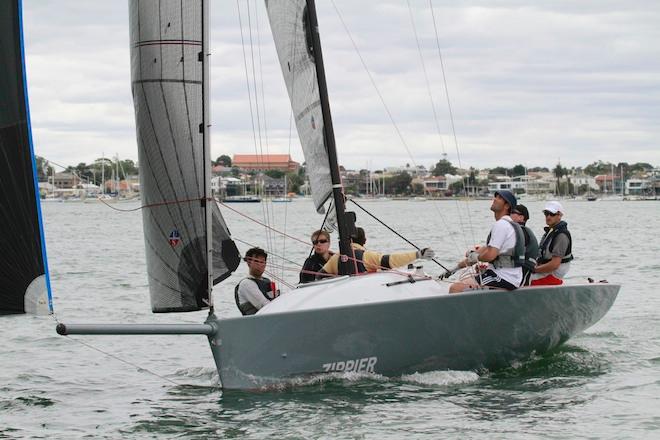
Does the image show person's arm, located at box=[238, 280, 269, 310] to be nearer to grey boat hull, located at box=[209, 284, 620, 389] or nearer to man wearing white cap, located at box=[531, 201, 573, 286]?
grey boat hull, located at box=[209, 284, 620, 389]

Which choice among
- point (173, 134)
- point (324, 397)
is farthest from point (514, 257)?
point (173, 134)

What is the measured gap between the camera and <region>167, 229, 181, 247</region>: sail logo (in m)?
9.40

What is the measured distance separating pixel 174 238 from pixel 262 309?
3.04ft

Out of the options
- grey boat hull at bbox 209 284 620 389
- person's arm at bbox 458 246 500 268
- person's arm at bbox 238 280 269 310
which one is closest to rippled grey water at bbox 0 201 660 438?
grey boat hull at bbox 209 284 620 389

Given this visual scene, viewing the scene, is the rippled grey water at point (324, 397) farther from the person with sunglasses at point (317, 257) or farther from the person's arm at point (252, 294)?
the person with sunglasses at point (317, 257)

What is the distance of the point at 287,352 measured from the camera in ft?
29.9

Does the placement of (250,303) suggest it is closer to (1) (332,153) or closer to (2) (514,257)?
(1) (332,153)

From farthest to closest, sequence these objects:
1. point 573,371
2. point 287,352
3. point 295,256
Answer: point 295,256 < point 573,371 < point 287,352

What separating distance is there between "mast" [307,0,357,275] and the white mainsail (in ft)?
0.19

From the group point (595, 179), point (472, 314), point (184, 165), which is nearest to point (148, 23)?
point (184, 165)

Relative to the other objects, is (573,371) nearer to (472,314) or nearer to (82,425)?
(472,314)

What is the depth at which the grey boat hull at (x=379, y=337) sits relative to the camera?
9031 mm

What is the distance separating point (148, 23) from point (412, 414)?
149 inches

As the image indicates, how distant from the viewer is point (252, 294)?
384 inches
